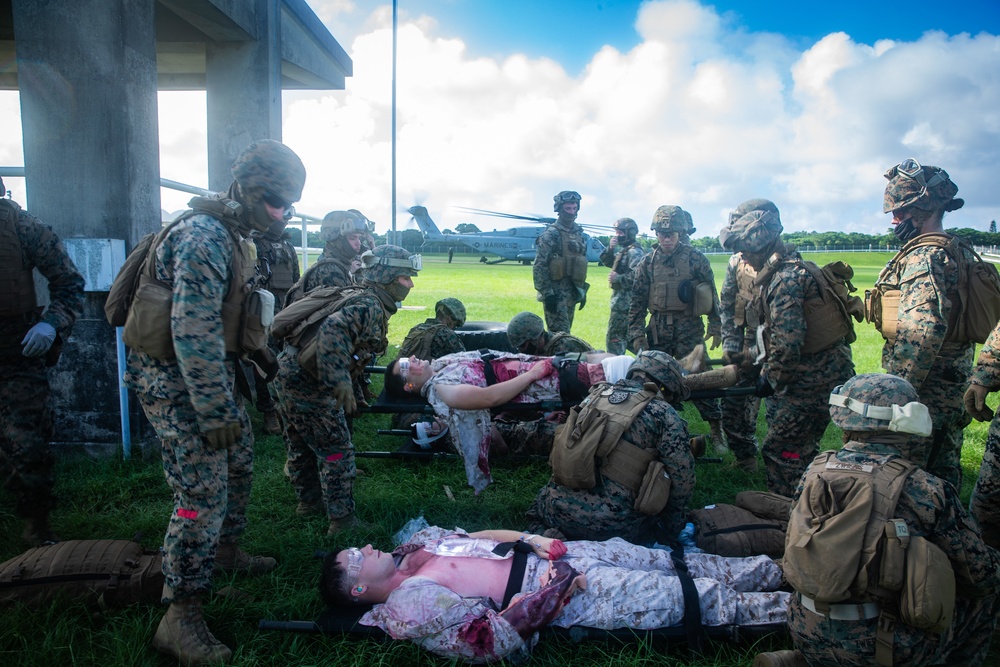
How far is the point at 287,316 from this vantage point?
12.2 ft

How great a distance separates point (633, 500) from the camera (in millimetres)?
3281

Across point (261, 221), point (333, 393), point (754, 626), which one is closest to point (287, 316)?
point (333, 393)

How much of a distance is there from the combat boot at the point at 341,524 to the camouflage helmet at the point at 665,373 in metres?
1.93

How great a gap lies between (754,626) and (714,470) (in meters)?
2.23

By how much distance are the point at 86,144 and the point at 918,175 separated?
5.78 m

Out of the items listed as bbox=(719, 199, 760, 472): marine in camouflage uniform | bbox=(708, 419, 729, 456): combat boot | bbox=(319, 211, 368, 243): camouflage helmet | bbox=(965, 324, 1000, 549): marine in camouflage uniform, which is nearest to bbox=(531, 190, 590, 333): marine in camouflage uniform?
bbox=(719, 199, 760, 472): marine in camouflage uniform

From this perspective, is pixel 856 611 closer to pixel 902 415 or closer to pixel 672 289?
pixel 902 415

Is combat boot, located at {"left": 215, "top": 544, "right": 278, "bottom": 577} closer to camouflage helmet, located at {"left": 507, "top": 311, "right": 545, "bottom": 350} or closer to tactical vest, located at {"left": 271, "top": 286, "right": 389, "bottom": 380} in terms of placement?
tactical vest, located at {"left": 271, "top": 286, "right": 389, "bottom": 380}

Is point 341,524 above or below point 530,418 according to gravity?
below

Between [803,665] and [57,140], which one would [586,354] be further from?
[57,140]

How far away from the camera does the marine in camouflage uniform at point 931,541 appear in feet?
7.01

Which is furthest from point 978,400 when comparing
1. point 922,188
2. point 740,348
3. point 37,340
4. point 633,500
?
point 37,340

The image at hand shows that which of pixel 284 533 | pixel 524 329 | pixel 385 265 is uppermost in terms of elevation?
pixel 385 265

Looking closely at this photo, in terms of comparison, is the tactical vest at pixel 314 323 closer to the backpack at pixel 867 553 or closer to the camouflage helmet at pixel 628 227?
the backpack at pixel 867 553
